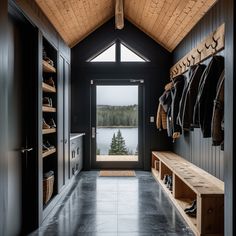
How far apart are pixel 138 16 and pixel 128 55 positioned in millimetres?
941

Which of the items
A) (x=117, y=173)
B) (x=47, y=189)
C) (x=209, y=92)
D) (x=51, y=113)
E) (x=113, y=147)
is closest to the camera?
(x=209, y=92)

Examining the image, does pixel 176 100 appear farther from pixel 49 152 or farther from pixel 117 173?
pixel 117 173

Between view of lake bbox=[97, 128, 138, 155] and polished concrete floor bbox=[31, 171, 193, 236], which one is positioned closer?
polished concrete floor bbox=[31, 171, 193, 236]

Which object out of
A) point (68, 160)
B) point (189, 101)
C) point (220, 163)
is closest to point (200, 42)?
point (189, 101)

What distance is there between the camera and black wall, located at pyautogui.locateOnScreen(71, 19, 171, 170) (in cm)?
636

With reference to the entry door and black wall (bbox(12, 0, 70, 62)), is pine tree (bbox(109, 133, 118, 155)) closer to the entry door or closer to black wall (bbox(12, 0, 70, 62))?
the entry door

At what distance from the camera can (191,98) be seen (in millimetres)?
3355

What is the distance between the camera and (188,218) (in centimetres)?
316

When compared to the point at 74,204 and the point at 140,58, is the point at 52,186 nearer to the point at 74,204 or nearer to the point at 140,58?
the point at 74,204

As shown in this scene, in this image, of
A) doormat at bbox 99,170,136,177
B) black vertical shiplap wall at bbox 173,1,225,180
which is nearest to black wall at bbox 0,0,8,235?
black vertical shiplap wall at bbox 173,1,225,180

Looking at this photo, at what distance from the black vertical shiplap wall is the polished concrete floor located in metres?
0.73

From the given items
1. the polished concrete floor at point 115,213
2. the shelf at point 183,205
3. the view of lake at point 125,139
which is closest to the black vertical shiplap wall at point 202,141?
the shelf at point 183,205

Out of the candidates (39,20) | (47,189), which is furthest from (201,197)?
(39,20)

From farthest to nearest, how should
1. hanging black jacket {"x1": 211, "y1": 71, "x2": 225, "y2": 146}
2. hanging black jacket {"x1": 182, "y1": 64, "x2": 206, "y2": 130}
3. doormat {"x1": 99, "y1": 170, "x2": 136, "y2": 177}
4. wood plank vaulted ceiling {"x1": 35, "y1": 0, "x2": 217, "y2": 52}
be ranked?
doormat {"x1": 99, "y1": 170, "x2": 136, "y2": 177} → wood plank vaulted ceiling {"x1": 35, "y1": 0, "x2": 217, "y2": 52} → hanging black jacket {"x1": 182, "y1": 64, "x2": 206, "y2": 130} → hanging black jacket {"x1": 211, "y1": 71, "x2": 225, "y2": 146}
